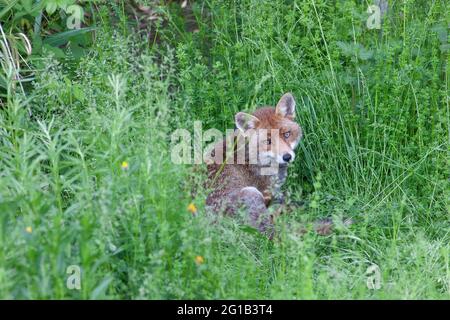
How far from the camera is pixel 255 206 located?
611 centimetres

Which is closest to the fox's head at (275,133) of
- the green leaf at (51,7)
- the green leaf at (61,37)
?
the green leaf at (51,7)

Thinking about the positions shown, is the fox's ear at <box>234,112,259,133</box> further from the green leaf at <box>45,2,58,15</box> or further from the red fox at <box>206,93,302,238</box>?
the green leaf at <box>45,2,58,15</box>

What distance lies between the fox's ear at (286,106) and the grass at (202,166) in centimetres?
27

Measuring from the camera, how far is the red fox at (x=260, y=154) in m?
6.32

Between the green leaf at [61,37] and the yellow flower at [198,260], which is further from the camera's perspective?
the green leaf at [61,37]

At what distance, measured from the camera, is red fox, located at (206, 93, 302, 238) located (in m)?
6.32

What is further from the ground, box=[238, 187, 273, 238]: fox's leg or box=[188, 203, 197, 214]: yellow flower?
box=[188, 203, 197, 214]: yellow flower

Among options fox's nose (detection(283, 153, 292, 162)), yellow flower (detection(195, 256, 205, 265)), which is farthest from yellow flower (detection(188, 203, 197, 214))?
fox's nose (detection(283, 153, 292, 162))

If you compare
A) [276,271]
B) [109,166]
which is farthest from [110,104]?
[276,271]

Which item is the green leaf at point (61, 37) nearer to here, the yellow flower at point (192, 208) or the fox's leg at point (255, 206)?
the fox's leg at point (255, 206)

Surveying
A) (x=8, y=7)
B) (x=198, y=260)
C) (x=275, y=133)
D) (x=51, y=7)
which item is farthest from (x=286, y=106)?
(x=198, y=260)

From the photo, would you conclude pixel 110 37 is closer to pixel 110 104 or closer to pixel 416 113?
pixel 110 104

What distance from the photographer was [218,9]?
7746 millimetres

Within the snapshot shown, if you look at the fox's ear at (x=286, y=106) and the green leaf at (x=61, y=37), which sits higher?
the green leaf at (x=61, y=37)
